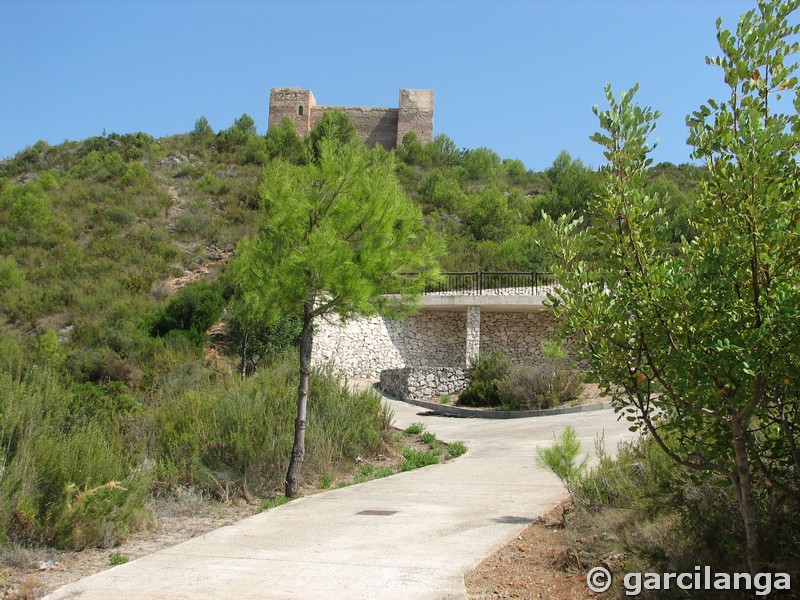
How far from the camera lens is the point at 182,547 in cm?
590

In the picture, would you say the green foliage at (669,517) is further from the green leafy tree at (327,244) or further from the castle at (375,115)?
the castle at (375,115)

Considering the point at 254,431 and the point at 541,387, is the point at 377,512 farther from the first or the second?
the point at 541,387

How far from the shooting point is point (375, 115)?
6688cm

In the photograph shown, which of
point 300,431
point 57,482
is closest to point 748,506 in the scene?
point 57,482

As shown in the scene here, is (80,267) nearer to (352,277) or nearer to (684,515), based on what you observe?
(352,277)

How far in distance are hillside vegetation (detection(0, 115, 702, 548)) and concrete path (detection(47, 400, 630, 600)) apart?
39.9 inches

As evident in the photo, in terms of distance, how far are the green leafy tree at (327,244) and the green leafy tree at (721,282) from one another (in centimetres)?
434

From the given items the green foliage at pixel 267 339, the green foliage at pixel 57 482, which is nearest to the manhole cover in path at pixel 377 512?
the green foliage at pixel 57 482

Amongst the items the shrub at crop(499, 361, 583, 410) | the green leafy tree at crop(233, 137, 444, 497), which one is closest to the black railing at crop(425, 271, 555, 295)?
the shrub at crop(499, 361, 583, 410)

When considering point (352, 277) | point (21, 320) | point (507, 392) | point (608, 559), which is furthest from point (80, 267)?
point (608, 559)

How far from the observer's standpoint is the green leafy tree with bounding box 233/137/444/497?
321 inches

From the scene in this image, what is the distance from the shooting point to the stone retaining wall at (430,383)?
848 inches

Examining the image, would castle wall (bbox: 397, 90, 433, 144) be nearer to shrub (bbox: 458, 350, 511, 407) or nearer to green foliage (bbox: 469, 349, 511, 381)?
green foliage (bbox: 469, 349, 511, 381)

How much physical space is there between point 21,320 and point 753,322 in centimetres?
3323
